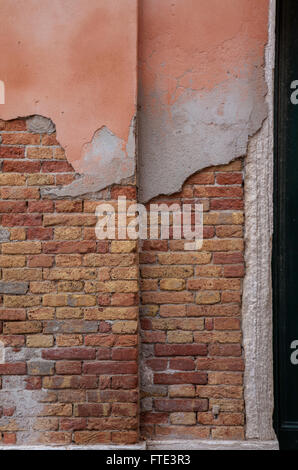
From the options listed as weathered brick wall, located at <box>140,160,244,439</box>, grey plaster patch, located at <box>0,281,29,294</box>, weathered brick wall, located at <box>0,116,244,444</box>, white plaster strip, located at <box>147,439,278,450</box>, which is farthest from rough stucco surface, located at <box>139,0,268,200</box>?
white plaster strip, located at <box>147,439,278,450</box>

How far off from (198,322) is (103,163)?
1.06 m

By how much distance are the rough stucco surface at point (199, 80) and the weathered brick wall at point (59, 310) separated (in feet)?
1.32

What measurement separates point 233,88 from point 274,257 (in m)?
1.02

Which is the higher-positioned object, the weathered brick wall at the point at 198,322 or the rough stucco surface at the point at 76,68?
the rough stucco surface at the point at 76,68

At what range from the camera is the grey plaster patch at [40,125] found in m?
2.42

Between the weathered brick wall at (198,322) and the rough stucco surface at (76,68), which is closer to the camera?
the rough stucco surface at (76,68)

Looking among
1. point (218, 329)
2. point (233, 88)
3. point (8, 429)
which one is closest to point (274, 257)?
point (218, 329)

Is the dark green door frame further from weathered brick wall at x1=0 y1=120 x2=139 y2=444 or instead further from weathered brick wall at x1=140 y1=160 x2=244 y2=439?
weathered brick wall at x1=0 y1=120 x2=139 y2=444

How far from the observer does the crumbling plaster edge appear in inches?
98.7

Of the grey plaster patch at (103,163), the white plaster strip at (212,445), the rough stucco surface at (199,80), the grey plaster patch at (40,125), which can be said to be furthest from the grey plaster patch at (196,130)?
the white plaster strip at (212,445)

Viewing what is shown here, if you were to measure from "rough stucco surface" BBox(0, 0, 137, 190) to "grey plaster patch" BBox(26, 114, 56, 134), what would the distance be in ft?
0.19

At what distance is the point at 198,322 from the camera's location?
2.53m

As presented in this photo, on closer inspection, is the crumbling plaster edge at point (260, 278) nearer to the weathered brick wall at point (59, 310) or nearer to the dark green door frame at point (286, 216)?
the dark green door frame at point (286, 216)

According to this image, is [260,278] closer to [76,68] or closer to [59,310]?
[59,310]
